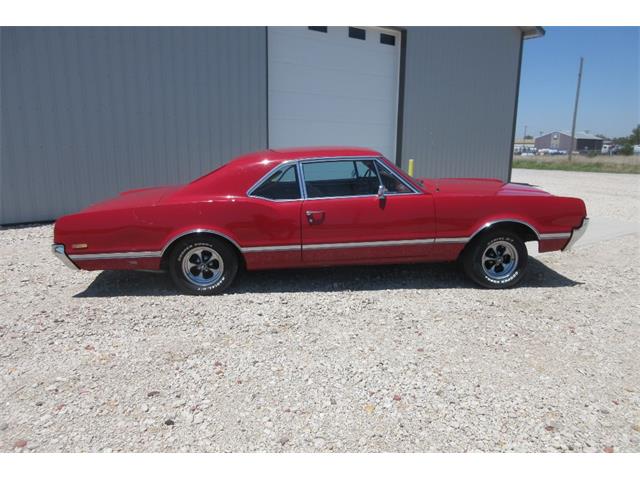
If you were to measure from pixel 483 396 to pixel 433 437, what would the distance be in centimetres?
53

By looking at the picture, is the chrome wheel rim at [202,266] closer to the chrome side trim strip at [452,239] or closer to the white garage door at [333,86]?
the chrome side trim strip at [452,239]

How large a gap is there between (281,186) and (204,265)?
1.07 m

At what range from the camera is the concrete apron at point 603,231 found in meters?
6.30

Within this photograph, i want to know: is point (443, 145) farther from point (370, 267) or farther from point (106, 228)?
point (106, 228)

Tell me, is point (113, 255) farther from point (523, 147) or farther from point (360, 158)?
point (523, 147)

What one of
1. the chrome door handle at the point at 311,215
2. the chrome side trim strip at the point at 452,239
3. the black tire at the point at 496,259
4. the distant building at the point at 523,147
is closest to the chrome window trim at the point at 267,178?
the chrome door handle at the point at 311,215

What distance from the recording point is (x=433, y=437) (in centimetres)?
218

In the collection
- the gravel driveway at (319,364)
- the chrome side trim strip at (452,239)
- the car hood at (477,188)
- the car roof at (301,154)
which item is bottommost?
the gravel driveway at (319,364)

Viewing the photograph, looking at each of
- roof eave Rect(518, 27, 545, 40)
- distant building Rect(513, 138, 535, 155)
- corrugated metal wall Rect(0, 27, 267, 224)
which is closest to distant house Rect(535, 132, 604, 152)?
distant building Rect(513, 138, 535, 155)

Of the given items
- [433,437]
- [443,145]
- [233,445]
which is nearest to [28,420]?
[233,445]

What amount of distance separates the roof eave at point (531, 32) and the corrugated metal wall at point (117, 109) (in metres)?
7.24

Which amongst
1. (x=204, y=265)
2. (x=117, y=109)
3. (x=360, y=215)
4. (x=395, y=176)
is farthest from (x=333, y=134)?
(x=204, y=265)

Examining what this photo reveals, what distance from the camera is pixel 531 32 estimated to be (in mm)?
10859

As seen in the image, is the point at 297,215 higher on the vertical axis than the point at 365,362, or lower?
higher
